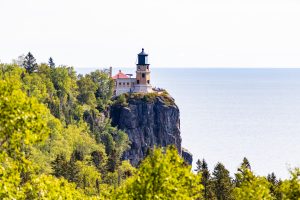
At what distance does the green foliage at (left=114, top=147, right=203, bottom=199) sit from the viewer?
923 inches

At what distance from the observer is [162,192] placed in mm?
23438

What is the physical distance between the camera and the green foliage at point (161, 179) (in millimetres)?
23438

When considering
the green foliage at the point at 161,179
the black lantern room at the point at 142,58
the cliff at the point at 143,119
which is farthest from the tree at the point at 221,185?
the black lantern room at the point at 142,58

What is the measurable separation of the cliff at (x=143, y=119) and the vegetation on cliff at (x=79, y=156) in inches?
45.0

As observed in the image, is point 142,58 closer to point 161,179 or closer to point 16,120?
point 161,179

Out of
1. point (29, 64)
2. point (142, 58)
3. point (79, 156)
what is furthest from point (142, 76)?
point (79, 156)

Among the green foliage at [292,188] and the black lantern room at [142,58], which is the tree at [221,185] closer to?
the green foliage at [292,188]

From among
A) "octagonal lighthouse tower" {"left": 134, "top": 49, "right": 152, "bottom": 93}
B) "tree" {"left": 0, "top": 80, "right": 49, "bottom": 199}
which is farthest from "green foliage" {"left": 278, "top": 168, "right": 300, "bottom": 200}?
"octagonal lighthouse tower" {"left": 134, "top": 49, "right": 152, "bottom": 93}

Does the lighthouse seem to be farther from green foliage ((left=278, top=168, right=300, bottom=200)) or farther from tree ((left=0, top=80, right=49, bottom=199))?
tree ((left=0, top=80, right=49, bottom=199))

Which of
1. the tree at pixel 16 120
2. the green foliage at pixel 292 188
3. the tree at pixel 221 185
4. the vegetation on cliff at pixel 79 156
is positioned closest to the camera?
the tree at pixel 16 120

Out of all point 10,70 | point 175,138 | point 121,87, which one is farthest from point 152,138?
point 10,70

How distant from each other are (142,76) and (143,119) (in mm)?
12524

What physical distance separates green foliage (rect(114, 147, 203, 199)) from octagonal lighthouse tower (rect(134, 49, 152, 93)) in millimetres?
111485

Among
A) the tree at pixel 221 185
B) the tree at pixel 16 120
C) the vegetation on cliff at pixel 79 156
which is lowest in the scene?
the tree at pixel 221 185
